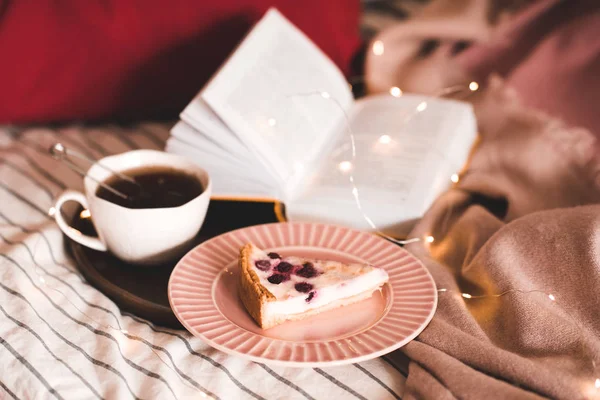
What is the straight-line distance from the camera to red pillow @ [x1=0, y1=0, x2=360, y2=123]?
0.99 meters

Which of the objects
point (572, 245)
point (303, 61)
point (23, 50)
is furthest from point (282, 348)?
point (23, 50)

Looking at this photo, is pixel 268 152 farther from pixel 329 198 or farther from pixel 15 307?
pixel 15 307

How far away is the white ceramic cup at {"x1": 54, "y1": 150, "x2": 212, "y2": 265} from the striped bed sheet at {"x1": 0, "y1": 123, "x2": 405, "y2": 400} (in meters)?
0.06

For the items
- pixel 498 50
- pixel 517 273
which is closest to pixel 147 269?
pixel 517 273

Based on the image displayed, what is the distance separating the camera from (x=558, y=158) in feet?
2.85

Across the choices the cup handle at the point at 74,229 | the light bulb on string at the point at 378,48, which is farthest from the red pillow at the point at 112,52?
the cup handle at the point at 74,229

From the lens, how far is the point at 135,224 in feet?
2.21

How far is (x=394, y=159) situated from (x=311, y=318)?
0.31 meters

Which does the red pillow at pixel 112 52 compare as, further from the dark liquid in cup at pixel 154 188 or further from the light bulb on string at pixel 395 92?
the dark liquid in cup at pixel 154 188

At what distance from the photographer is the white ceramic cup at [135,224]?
0.67 m

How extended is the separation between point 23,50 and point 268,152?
0.48 m

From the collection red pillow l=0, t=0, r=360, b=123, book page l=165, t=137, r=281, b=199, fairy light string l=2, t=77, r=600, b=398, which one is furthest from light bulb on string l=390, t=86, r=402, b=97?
book page l=165, t=137, r=281, b=199

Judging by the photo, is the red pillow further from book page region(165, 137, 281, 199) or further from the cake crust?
the cake crust

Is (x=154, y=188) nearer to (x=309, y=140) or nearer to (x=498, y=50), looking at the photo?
(x=309, y=140)
